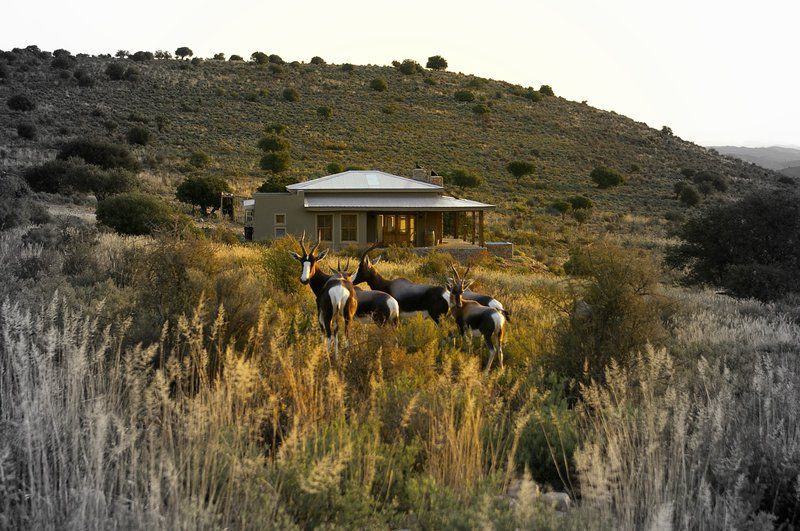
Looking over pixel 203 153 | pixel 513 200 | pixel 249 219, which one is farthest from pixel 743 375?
pixel 203 153

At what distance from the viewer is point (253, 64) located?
8250 cm

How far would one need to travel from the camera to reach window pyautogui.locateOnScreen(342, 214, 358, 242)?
33.8 m

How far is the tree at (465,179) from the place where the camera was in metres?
51.2

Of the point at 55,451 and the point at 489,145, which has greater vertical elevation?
the point at 489,145

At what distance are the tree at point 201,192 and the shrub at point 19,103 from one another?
2777 cm

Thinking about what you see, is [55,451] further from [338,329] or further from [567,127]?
[567,127]

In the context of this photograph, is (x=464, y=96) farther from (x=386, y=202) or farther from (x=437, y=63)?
(x=386, y=202)

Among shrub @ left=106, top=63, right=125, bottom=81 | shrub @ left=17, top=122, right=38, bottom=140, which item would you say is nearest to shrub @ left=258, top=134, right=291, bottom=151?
shrub @ left=17, top=122, right=38, bottom=140

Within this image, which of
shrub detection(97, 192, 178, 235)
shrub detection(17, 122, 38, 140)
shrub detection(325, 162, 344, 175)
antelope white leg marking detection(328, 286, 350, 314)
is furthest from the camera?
shrub detection(17, 122, 38, 140)

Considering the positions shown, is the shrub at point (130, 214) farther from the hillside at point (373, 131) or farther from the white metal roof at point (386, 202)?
the hillside at point (373, 131)

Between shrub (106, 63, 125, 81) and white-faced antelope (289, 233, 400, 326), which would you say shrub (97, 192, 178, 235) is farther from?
shrub (106, 63, 125, 81)

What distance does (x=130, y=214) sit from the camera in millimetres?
24875

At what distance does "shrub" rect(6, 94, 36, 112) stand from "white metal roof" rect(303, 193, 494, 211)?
3749 centimetres

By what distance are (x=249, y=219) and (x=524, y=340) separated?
2913cm
